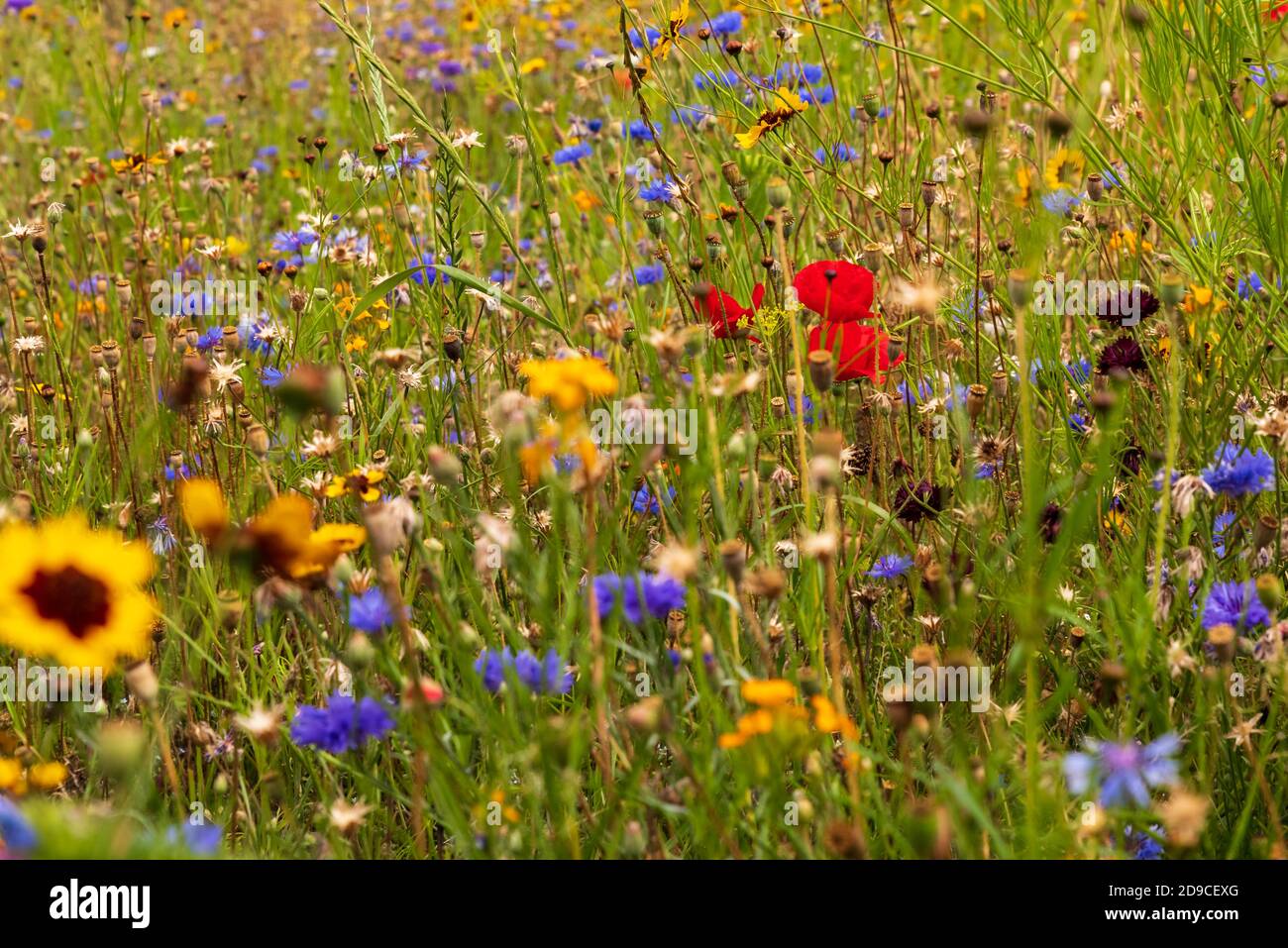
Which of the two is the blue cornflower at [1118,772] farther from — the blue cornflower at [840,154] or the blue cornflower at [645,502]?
the blue cornflower at [840,154]

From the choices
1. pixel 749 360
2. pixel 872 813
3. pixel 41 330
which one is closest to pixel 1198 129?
pixel 749 360

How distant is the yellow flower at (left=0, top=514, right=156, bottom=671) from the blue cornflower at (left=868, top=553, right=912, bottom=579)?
0.87m

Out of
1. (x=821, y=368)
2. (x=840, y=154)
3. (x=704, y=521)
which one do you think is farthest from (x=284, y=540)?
(x=840, y=154)

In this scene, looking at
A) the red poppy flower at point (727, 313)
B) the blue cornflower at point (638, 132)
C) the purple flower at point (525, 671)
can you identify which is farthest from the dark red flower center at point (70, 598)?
the blue cornflower at point (638, 132)

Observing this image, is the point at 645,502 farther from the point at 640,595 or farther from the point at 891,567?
the point at 640,595

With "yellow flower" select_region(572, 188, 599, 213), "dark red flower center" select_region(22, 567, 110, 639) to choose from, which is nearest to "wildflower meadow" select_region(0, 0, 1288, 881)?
"dark red flower center" select_region(22, 567, 110, 639)

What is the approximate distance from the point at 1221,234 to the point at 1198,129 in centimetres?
16

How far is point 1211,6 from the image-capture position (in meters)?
1.51

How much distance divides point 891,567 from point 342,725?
2.39 feet

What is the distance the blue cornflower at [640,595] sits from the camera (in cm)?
104

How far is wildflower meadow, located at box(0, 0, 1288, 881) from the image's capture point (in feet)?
3.21

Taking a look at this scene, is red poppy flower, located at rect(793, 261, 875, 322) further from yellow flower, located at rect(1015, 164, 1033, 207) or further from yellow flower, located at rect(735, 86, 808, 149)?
yellow flower, located at rect(1015, 164, 1033, 207)

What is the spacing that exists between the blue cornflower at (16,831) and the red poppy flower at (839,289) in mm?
1046
